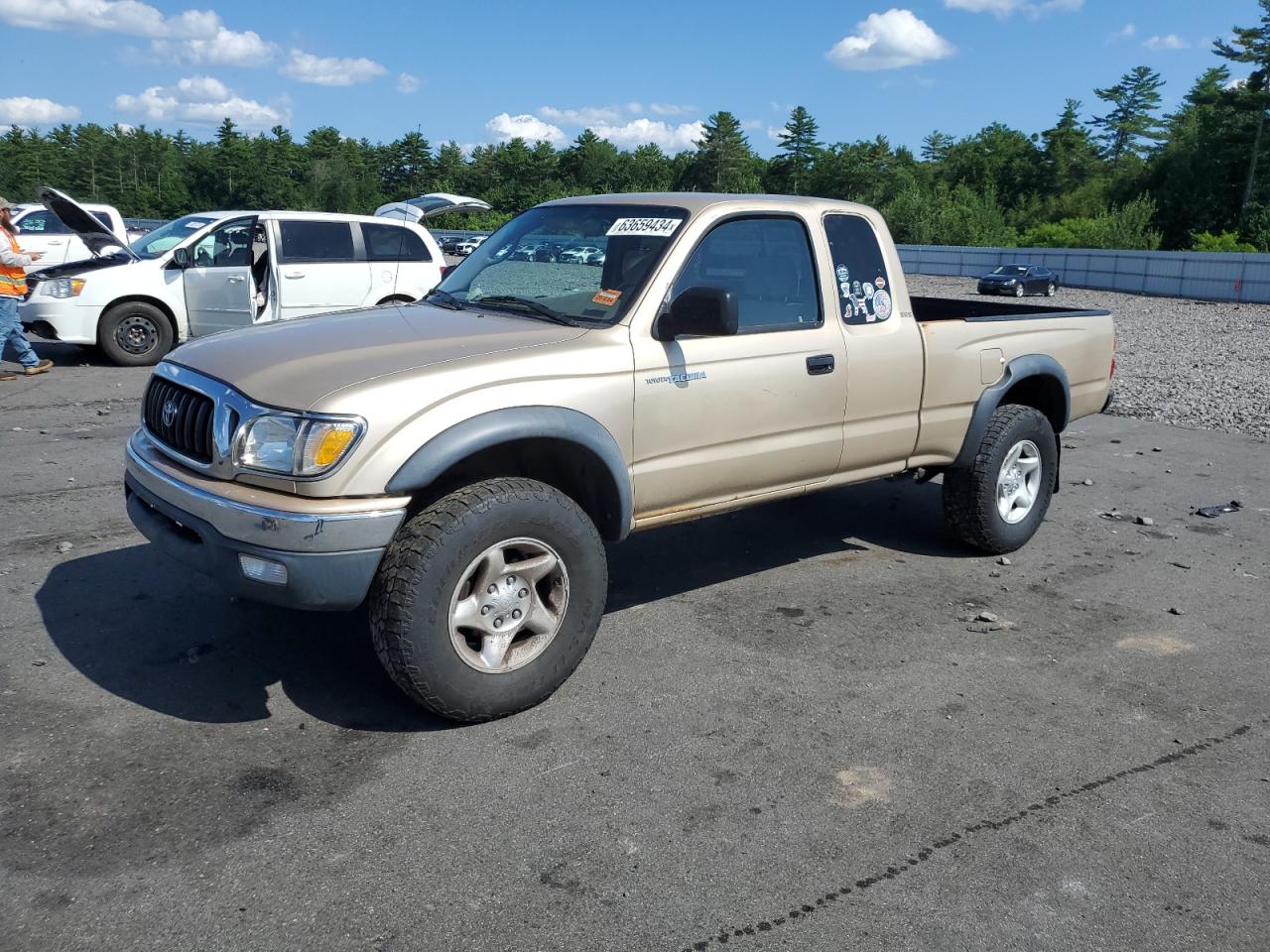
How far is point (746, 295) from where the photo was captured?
4.84 meters

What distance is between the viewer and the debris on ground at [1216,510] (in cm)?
736

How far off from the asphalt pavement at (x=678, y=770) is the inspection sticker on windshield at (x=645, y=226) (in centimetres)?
181

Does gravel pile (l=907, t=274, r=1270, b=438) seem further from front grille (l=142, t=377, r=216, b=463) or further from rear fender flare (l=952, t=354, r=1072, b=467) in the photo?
front grille (l=142, t=377, r=216, b=463)

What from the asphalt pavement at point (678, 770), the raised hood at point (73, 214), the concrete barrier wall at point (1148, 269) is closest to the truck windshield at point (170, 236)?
the raised hood at point (73, 214)

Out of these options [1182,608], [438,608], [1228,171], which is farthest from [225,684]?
[1228,171]

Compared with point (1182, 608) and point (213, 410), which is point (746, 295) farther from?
point (1182, 608)

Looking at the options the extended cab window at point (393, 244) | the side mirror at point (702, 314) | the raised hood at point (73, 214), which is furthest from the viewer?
the extended cab window at point (393, 244)

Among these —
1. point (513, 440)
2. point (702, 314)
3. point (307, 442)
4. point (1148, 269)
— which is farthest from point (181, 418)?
point (1148, 269)

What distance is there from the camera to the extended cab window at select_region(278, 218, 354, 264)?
12.1 meters

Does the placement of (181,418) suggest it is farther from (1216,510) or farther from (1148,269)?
(1148,269)

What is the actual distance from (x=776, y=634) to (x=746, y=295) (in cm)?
158

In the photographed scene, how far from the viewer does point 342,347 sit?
158 inches

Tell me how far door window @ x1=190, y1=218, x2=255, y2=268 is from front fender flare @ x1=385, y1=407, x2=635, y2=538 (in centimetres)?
978

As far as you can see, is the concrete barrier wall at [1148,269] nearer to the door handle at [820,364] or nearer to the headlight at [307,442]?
the door handle at [820,364]
